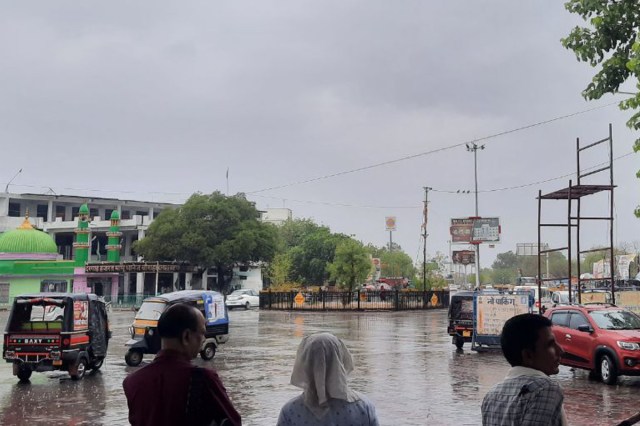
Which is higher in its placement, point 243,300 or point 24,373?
point 24,373

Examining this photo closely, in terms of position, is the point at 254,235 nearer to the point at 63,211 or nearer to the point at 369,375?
the point at 63,211

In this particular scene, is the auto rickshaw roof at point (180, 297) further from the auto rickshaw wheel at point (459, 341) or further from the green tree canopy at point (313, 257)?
the green tree canopy at point (313, 257)

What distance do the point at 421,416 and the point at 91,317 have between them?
8174 millimetres

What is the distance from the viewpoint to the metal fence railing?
48.3m

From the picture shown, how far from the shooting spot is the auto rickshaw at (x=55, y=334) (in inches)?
538

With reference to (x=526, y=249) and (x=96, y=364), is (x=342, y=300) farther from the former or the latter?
(x=526, y=249)

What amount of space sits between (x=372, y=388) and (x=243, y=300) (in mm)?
39366

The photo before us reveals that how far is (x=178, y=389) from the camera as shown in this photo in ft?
10.3

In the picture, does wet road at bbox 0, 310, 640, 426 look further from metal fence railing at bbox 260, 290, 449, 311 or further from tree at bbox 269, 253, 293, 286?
tree at bbox 269, 253, 293, 286

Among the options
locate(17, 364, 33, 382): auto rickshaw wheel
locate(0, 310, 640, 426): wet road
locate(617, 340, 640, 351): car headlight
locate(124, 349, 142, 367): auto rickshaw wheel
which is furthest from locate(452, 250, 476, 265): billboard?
locate(17, 364, 33, 382): auto rickshaw wheel

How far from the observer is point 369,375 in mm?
14852

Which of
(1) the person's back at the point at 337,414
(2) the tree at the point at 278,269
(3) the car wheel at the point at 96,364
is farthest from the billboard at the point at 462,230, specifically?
(1) the person's back at the point at 337,414

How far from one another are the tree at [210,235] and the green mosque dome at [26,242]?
8.37 meters

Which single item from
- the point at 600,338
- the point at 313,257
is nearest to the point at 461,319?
the point at 600,338
